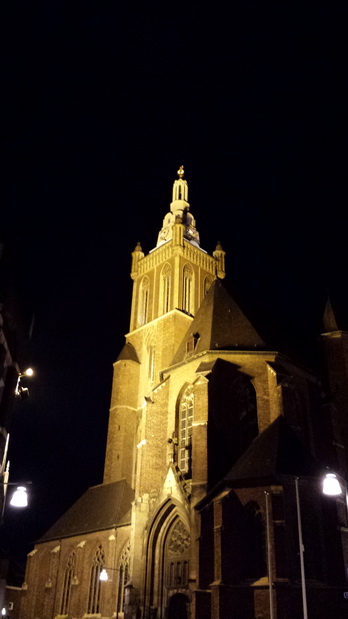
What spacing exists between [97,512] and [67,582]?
4.88 metres

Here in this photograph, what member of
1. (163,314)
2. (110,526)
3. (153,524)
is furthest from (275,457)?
(163,314)

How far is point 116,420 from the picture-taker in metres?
43.8

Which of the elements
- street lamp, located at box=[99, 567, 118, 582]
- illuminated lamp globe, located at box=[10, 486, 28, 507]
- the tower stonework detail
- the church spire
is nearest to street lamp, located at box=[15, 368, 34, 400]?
the tower stonework detail

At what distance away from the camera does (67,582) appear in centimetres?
3825

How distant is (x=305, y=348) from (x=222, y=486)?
1576 centimetres

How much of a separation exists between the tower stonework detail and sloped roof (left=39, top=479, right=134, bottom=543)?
0.12m

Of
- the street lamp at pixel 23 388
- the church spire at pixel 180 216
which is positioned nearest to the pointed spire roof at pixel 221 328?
the street lamp at pixel 23 388

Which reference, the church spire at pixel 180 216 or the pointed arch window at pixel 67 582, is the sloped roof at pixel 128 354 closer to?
the church spire at pixel 180 216

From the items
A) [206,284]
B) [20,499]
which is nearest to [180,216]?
[206,284]

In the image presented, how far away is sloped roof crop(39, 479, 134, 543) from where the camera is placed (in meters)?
37.0

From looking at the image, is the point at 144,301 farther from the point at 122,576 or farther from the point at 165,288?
the point at 122,576

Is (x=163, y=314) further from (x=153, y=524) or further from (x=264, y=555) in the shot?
(x=264, y=555)

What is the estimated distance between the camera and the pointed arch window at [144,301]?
5011 cm

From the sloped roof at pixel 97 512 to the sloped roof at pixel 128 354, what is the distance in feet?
33.0
